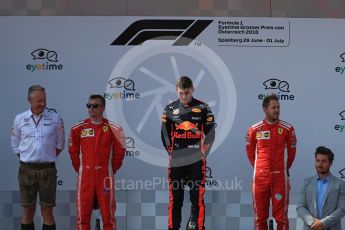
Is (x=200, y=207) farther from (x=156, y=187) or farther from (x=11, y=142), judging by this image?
(x=11, y=142)

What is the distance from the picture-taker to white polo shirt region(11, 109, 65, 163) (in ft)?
18.0

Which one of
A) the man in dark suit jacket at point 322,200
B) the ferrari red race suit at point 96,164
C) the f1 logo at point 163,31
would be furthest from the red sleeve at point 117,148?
the man in dark suit jacket at point 322,200

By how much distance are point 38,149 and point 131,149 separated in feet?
3.34

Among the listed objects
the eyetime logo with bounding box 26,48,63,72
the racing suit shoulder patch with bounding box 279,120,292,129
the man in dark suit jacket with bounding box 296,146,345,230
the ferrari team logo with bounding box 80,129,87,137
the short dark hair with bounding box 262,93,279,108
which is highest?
the eyetime logo with bounding box 26,48,63,72

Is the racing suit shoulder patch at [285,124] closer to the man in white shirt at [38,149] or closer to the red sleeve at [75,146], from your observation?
the red sleeve at [75,146]

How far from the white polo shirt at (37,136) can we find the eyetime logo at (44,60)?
60cm

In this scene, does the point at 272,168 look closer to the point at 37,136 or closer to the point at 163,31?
the point at 163,31

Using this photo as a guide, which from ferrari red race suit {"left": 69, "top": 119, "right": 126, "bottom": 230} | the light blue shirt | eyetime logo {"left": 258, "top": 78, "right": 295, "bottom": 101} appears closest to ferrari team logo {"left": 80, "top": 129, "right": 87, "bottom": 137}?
ferrari red race suit {"left": 69, "top": 119, "right": 126, "bottom": 230}

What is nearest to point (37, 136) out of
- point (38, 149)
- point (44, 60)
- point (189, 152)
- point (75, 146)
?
point (38, 149)

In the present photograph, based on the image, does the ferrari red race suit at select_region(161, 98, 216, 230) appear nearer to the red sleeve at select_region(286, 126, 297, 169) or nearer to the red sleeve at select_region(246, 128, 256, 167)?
the red sleeve at select_region(246, 128, 256, 167)

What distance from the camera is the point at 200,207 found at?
520 cm

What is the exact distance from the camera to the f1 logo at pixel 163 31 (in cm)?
597

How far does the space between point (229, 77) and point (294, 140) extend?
3.15 ft

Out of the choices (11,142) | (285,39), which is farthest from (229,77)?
(11,142)
